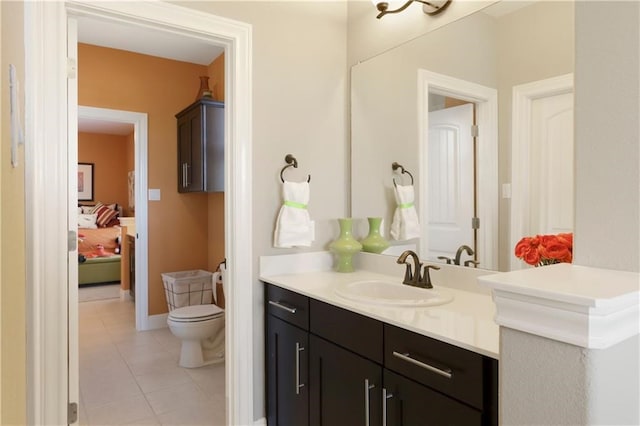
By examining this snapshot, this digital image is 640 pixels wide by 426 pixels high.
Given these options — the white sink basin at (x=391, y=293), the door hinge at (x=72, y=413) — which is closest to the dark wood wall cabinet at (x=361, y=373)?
the white sink basin at (x=391, y=293)

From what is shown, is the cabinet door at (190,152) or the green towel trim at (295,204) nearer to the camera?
the green towel trim at (295,204)

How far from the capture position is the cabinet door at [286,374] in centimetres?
188

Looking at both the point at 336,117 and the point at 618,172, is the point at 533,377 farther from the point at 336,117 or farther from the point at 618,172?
the point at 336,117

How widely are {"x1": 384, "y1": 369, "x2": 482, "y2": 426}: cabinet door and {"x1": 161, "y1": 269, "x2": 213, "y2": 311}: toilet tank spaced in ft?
9.01

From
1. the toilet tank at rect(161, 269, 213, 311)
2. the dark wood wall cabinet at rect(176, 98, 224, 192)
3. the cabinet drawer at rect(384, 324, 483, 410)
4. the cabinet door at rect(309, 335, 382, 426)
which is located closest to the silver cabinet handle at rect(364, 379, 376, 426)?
the cabinet door at rect(309, 335, 382, 426)

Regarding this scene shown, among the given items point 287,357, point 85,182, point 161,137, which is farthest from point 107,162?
point 287,357

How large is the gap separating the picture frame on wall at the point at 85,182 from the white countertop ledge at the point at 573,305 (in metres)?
7.90

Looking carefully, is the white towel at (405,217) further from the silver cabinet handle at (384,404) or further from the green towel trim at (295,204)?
the silver cabinet handle at (384,404)

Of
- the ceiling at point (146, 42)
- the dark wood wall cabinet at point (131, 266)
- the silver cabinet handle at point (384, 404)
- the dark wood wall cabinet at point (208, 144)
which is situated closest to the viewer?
the silver cabinet handle at point (384, 404)

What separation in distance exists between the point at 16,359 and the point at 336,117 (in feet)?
6.82

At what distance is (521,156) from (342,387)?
1148 mm

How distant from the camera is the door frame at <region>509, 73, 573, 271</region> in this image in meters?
1.59

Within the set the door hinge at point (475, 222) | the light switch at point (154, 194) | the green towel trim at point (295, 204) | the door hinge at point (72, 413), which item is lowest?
the door hinge at point (72, 413)

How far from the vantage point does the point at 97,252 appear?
6.20 m
